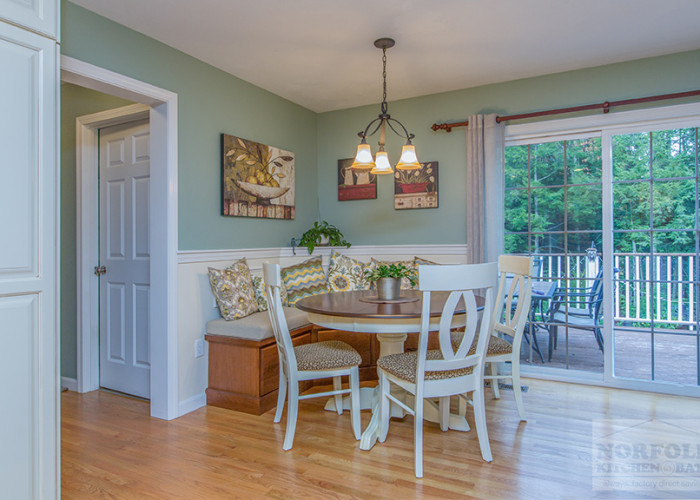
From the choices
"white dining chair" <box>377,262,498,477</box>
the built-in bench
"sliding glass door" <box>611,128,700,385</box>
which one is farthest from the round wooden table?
"sliding glass door" <box>611,128,700,385</box>

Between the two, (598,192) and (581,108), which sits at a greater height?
(581,108)

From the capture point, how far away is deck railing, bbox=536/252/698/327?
128 inches

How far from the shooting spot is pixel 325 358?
2.51 m

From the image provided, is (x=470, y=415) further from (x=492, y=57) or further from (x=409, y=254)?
(x=492, y=57)

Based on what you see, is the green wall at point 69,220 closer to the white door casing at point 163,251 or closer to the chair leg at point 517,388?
the white door casing at point 163,251

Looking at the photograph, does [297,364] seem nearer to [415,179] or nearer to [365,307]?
[365,307]

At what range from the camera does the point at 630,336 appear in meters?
3.46

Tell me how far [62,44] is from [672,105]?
3981 mm

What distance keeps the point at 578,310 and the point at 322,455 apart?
8.15ft

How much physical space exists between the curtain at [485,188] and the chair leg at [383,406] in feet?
5.40

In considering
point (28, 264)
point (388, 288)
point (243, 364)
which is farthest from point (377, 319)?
point (28, 264)

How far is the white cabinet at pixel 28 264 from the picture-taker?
61.7 inches

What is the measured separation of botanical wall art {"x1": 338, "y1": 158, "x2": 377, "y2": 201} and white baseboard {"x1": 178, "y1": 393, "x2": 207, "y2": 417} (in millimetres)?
2310

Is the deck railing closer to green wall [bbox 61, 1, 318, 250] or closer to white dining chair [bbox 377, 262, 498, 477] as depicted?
white dining chair [bbox 377, 262, 498, 477]
